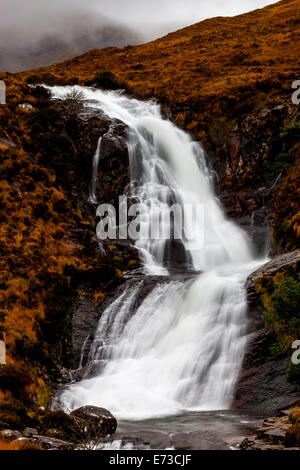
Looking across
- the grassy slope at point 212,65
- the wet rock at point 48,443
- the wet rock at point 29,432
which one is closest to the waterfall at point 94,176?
the grassy slope at point 212,65

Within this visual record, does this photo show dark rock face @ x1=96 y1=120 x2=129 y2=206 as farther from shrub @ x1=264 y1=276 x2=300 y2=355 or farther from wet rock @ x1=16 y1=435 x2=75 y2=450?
wet rock @ x1=16 y1=435 x2=75 y2=450

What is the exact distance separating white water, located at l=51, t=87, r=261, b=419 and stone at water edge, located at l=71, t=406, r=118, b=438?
246 cm

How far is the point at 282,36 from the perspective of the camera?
65.1m

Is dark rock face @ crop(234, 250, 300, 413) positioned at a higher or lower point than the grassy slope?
lower

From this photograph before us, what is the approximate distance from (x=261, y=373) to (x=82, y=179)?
21.4m

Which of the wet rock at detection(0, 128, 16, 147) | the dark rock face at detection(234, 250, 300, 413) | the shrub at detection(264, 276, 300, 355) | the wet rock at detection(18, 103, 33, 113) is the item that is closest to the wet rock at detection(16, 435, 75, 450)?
the dark rock face at detection(234, 250, 300, 413)

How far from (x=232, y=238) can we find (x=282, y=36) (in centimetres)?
4638

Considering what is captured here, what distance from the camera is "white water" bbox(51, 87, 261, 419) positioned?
17328 mm

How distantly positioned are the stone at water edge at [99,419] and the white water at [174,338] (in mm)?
2465

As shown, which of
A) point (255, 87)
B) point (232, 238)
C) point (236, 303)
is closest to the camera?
point (236, 303)

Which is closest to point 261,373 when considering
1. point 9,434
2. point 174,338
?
point 174,338

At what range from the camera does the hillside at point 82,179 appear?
2039 cm

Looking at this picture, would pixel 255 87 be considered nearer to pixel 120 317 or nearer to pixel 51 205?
pixel 51 205
